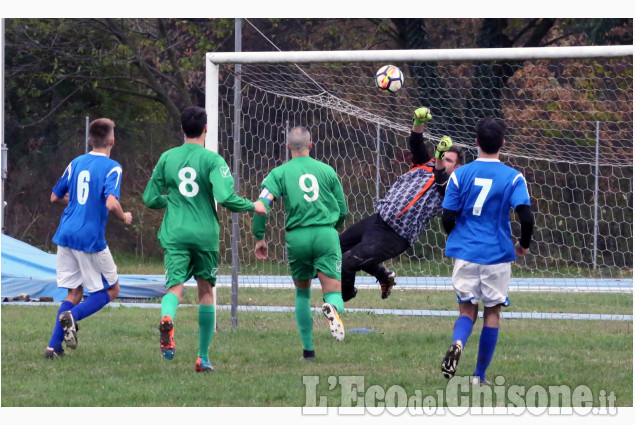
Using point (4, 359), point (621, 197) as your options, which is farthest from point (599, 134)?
point (4, 359)

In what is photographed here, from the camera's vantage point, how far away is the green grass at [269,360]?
19.9ft

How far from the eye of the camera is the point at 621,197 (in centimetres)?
1480

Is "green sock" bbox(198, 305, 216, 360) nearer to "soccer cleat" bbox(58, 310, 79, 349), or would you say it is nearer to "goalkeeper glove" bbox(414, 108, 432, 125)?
"soccer cleat" bbox(58, 310, 79, 349)

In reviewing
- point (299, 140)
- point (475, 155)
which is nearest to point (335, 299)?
point (299, 140)

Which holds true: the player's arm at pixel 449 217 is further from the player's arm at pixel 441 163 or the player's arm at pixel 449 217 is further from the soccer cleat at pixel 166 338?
the soccer cleat at pixel 166 338

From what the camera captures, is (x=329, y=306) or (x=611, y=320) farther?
(x=611, y=320)

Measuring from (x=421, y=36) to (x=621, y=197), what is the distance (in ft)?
22.6

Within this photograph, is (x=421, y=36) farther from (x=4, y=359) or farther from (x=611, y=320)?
(x=4, y=359)

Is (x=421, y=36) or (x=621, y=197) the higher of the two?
(x=421, y=36)

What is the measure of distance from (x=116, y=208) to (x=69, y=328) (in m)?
0.98

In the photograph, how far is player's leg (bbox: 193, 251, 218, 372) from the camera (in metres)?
6.93

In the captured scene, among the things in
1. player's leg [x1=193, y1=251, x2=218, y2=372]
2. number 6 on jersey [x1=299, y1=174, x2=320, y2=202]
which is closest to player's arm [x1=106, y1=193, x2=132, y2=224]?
player's leg [x1=193, y1=251, x2=218, y2=372]

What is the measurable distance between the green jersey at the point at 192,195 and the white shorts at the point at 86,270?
0.95 meters

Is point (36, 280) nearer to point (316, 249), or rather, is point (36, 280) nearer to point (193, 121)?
point (316, 249)
